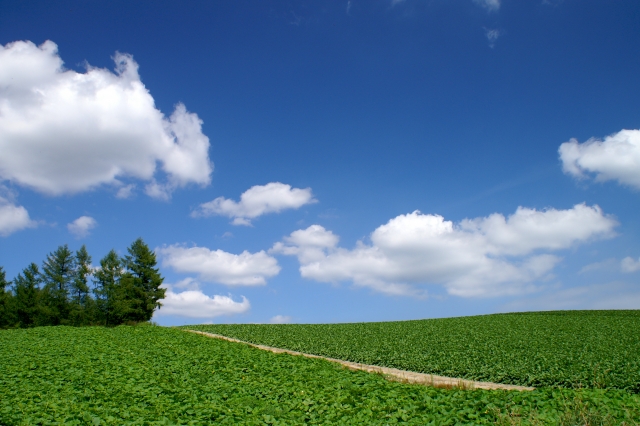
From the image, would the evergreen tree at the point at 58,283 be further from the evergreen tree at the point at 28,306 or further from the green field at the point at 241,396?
the green field at the point at 241,396

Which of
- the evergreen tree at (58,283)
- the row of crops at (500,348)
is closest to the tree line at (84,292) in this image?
the evergreen tree at (58,283)

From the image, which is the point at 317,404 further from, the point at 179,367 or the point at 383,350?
the point at 383,350

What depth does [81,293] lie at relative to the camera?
43062 millimetres

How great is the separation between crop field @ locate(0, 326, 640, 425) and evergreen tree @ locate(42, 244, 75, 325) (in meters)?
23.8

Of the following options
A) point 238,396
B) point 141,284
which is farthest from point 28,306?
point 238,396

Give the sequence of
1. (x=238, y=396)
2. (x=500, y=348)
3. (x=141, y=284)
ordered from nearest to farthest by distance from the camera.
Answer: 1. (x=238, y=396)
2. (x=500, y=348)
3. (x=141, y=284)

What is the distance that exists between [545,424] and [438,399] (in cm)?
285

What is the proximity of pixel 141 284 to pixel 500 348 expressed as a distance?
32.6m

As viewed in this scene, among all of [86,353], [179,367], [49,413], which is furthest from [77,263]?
[49,413]

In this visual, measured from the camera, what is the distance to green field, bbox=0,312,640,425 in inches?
395

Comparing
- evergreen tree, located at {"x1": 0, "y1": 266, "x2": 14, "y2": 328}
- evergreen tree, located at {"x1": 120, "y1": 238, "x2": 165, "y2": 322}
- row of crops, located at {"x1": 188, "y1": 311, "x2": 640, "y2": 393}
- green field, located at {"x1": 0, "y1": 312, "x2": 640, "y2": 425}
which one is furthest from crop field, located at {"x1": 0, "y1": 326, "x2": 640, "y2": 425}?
evergreen tree, located at {"x1": 0, "y1": 266, "x2": 14, "y2": 328}

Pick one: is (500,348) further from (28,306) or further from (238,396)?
(28,306)

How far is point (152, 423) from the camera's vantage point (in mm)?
10289

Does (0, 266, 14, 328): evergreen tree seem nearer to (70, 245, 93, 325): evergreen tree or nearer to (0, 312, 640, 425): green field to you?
(70, 245, 93, 325): evergreen tree
